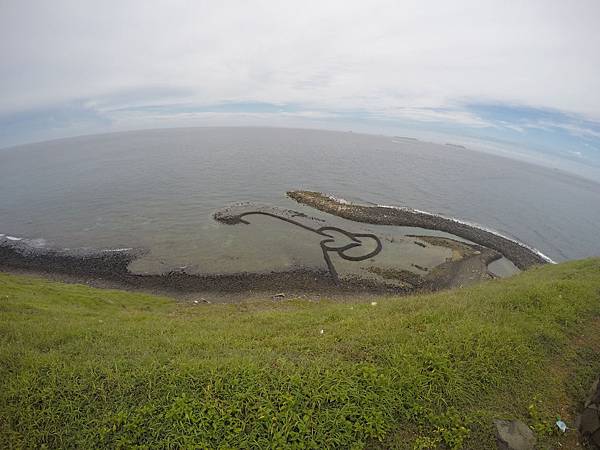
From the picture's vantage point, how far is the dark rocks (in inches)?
276

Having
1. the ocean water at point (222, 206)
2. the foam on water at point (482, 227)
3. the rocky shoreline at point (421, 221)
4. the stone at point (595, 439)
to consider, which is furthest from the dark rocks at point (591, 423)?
the foam on water at point (482, 227)

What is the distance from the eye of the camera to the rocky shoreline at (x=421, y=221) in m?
42.7

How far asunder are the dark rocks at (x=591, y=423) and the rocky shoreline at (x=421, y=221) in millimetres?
39177

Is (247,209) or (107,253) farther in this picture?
(247,209)

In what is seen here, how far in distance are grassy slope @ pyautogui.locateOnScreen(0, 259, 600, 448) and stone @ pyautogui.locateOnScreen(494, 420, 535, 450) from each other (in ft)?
0.77

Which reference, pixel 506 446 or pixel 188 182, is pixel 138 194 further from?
pixel 506 446

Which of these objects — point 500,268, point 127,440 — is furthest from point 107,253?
point 500,268

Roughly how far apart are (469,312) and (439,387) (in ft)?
17.3

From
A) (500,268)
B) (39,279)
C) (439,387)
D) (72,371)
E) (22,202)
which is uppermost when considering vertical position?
(72,371)

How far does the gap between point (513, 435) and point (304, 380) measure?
→ 5.64m

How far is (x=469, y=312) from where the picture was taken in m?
12.0

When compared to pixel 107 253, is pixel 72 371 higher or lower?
higher

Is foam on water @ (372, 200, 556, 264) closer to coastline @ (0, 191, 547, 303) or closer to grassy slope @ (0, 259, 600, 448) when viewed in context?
A: coastline @ (0, 191, 547, 303)

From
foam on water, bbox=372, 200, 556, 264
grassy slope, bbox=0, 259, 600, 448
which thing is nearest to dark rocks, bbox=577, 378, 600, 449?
grassy slope, bbox=0, 259, 600, 448
